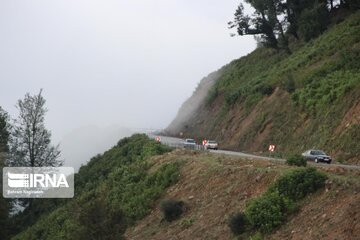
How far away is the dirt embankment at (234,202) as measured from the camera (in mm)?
14117

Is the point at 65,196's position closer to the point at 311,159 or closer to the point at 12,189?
the point at 12,189

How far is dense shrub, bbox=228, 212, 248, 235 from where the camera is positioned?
16.4 m

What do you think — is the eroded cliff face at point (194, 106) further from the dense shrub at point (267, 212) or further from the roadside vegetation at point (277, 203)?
the dense shrub at point (267, 212)

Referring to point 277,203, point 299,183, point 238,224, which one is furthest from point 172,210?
point 299,183

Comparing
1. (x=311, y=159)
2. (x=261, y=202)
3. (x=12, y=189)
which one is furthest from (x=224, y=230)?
(x=12, y=189)

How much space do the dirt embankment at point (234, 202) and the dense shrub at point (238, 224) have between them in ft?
1.02

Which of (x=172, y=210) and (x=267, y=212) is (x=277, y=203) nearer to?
(x=267, y=212)

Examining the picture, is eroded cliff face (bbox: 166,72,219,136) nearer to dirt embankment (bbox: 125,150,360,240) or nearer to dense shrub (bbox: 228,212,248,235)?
dirt embankment (bbox: 125,150,360,240)

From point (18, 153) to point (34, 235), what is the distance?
10.1 m

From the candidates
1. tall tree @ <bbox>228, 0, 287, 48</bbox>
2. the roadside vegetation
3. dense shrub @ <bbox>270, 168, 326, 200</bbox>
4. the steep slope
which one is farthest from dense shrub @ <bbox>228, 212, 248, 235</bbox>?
tall tree @ <bbox>228, 0, 287, 48</bbox>

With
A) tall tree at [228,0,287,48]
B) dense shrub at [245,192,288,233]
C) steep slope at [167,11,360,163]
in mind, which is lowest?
dense shrub at [245,192,288,233]

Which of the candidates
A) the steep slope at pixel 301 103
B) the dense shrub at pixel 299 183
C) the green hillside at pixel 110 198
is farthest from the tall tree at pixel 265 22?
the dense shrub at pixel 299 183

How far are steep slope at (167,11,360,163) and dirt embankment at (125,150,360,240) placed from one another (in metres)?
10.8

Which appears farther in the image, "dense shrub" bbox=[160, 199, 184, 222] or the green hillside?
"dense shrub" bbox=[160, 199, 184, 222]
